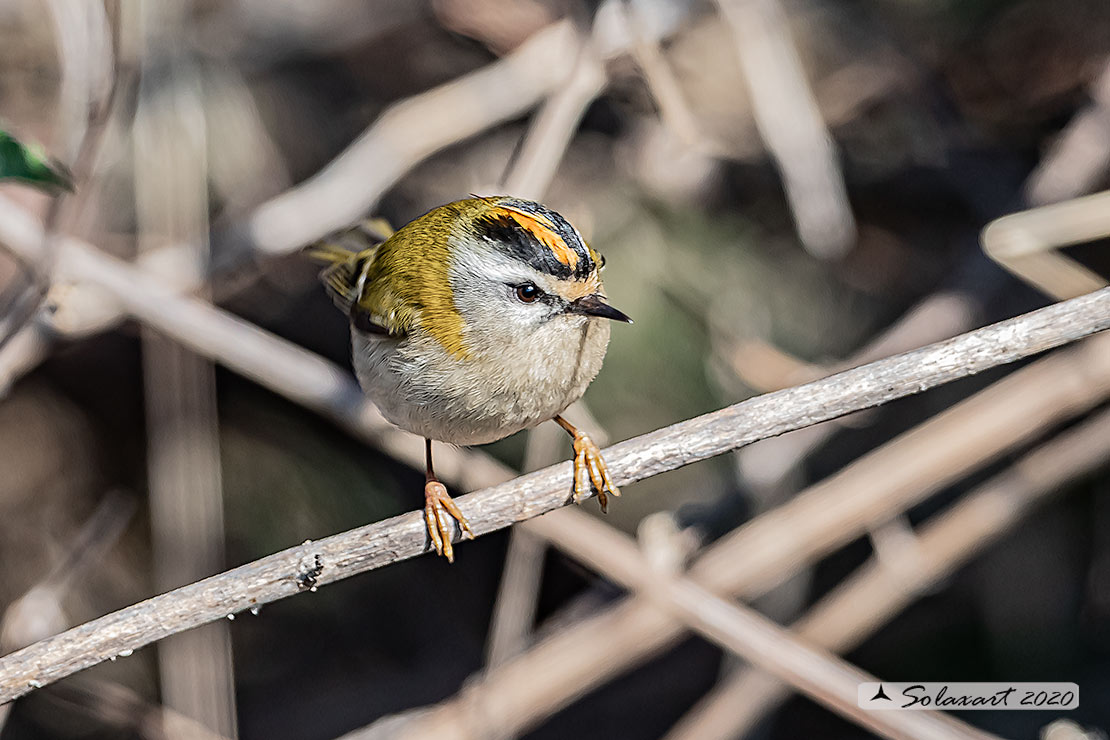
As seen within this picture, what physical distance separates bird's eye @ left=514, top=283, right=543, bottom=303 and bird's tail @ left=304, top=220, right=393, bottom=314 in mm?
626

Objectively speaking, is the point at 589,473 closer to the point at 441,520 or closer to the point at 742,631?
the point at 441,520

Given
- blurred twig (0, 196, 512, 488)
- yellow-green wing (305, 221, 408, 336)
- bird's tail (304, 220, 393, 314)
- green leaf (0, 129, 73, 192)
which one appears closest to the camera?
green leaf (0, 129, 73, 192)

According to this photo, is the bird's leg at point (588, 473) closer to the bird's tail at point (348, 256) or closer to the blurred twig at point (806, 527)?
the blurred twig at point (806, 527)

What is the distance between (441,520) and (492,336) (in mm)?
436

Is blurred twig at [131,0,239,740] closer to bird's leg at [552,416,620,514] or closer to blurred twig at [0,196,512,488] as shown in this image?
blurred twig at [0,196,512,488]

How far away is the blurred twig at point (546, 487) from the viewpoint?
5.86 ft

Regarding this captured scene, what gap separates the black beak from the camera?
1.95 m

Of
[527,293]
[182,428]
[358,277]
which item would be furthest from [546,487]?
[182,428]

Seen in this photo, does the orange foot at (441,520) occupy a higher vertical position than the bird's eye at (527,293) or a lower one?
lower

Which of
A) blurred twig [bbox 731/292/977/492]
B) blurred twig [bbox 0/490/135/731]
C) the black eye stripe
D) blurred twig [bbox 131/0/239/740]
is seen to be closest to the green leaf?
the black eye stripe

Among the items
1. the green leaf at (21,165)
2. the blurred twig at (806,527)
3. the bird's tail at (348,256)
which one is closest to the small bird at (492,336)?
the bird's tail at (348,256)

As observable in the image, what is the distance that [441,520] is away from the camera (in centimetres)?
212

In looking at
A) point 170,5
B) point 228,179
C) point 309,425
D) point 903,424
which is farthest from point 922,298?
point 170,5

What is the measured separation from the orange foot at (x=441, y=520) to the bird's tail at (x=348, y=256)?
2.09 ft
